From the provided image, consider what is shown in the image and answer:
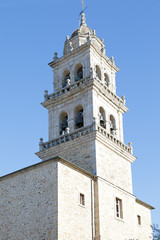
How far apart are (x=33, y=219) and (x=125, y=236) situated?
22.3 ft

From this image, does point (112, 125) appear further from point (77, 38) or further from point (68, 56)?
point (77, 38)

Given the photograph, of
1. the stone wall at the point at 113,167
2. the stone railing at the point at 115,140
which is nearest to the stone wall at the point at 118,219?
the stone wall at the point at 113,167

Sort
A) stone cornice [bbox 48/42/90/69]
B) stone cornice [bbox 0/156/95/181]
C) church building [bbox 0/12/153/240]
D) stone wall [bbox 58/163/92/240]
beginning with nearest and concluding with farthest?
stone wall [bbox 58/163/92/240], church building [bbox 0/12/153/240], stone cornice [bbox 0/156/95/181], stone cornice [bbox 48/42/90/69]

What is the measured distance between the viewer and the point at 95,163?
→ 84.8 feet

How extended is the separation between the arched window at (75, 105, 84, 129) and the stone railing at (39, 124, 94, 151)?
1.55 m

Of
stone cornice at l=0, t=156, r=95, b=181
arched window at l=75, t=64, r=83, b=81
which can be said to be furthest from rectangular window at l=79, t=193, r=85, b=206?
arched window at l=75, t=64, r=83, b=81

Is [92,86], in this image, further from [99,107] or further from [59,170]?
[59,170]

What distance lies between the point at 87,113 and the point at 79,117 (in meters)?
1.46

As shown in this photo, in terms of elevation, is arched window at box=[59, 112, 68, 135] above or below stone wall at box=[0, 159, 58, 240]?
above

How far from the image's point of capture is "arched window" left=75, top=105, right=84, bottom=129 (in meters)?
29.5

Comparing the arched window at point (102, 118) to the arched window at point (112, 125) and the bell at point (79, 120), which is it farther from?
the bell at point (79, 120)

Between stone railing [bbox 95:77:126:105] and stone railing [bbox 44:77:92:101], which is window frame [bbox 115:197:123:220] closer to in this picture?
stone railing [bbox 95:77:126:105]

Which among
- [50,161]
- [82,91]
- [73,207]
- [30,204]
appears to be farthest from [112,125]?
[30,204]

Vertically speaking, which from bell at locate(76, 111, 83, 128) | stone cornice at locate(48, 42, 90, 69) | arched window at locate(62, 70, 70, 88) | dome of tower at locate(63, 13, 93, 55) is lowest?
bell at locate(76, 111, 83, 128)
